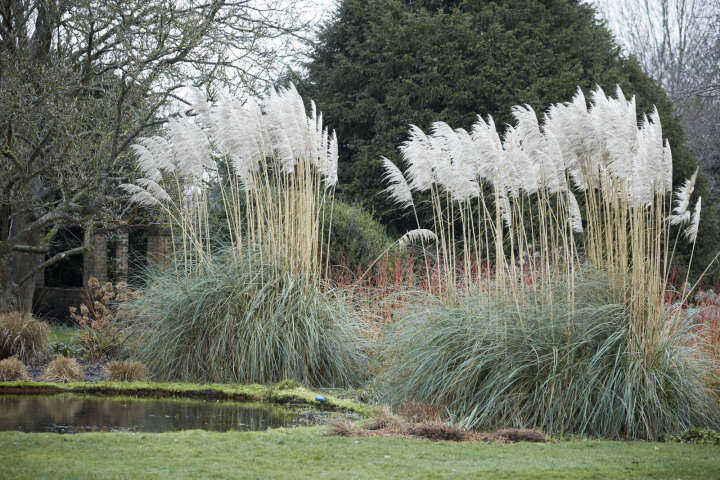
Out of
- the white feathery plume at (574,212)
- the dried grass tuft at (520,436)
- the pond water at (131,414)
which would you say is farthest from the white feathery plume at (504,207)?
the pond water at (131,414)

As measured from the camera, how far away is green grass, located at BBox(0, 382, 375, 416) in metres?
6.18

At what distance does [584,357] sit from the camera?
5.15 m

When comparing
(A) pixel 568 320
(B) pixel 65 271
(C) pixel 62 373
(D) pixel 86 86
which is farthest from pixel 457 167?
(B) pixel 65 271

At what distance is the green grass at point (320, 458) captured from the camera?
3.56 m

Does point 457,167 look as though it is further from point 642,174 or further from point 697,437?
point 697,437

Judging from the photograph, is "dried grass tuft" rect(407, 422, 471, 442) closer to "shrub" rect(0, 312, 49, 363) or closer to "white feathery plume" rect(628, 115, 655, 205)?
"white feathery plume" rect(628, 115, 655, 205)

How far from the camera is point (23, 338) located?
8141 millimetres

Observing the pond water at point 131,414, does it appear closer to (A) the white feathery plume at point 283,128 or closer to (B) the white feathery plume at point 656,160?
(A) the white feathery plume at point 283,128

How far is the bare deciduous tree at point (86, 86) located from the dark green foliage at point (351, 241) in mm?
2633

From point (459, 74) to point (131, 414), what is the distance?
926 centimetres

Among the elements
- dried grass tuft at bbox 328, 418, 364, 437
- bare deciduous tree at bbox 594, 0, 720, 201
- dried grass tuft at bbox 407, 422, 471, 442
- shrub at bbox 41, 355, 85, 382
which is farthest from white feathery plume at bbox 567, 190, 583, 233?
bare deciduous tree at bbox 594, 0, 720, 201

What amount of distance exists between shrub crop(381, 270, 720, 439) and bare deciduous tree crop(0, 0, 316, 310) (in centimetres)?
456

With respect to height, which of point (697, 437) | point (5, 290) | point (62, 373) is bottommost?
point (697, 437)

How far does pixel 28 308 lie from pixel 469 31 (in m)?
8.97
